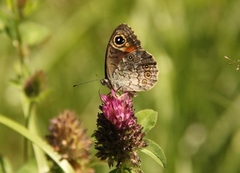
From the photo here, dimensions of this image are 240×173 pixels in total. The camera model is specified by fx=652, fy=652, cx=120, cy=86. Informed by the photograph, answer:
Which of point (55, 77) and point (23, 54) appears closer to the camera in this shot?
point (23, 54)

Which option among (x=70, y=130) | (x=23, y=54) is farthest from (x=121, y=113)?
(x=23, y=54)

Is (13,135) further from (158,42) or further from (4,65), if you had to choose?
(158,42)

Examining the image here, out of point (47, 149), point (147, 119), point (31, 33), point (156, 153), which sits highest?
point (31, 33)

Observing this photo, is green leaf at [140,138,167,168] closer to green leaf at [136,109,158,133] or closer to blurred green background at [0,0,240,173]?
green leaf at [136,109,158,133]

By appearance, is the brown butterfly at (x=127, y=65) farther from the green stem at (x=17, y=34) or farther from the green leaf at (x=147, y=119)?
the green stem at (x=17, y=34)

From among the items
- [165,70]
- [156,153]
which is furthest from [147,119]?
[165,70]

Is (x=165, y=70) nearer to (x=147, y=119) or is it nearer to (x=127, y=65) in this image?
(x=127, y=65)

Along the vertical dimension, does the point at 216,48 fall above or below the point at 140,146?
above
